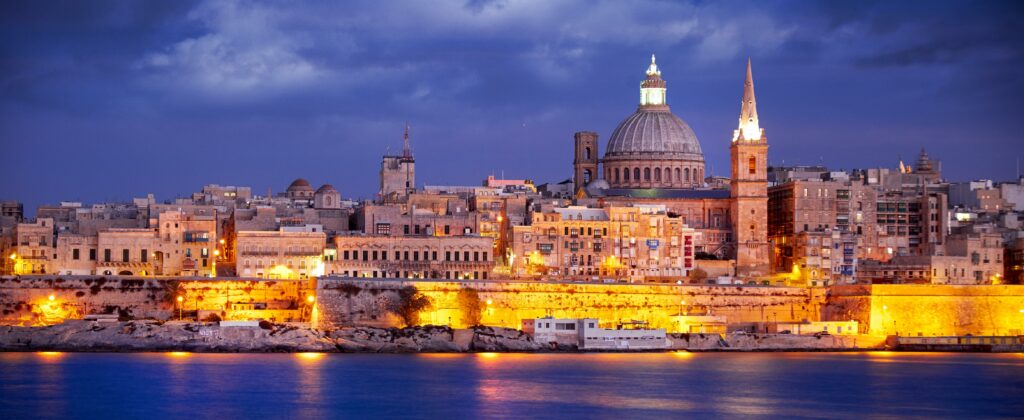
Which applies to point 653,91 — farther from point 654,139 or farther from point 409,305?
point 409,305

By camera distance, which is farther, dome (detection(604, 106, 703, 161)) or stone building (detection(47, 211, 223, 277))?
dome (detection(604, 106, 703, 161))

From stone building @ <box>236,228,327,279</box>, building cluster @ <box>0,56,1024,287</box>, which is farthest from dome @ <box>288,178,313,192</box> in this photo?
stone building @ <box>236,228,327,279</box>

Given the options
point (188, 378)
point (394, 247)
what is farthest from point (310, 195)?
point (188, 378)

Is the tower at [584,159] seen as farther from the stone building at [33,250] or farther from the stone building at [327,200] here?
the stone building at [33,250]

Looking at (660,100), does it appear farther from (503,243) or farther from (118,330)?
(118,330)

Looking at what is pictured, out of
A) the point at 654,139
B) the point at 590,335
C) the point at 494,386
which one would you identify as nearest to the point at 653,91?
the point at 654,139

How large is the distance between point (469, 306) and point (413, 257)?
6241 mm

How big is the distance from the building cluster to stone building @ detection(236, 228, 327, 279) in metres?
0.06

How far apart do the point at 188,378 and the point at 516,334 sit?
49.8 feet

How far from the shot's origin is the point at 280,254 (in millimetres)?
68562

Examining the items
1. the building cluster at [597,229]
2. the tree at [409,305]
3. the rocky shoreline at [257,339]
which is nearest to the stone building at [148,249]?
the building cluster at [597,229]

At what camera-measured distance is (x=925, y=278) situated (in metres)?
73.8

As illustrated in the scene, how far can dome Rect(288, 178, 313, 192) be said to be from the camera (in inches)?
3851

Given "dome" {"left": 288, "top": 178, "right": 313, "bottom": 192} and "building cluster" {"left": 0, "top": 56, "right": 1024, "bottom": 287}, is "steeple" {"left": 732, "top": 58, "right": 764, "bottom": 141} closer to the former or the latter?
"building cluster" {"left": 0, "top": 56, "right": 1024, "bottom": 287}
